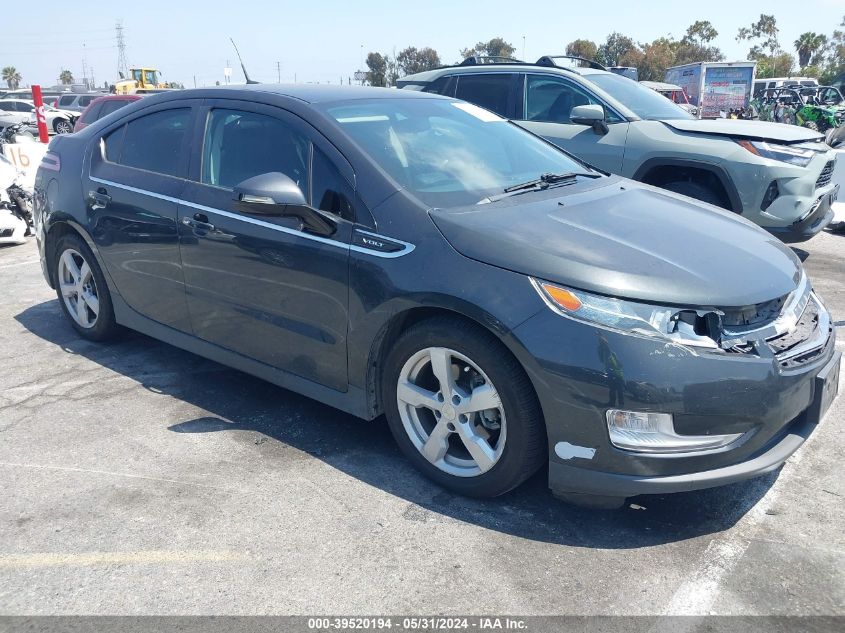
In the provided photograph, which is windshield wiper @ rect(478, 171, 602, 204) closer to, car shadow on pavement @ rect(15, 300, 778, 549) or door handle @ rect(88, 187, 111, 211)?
car shadow on pavement @ rect(15, 300, 778, 549)

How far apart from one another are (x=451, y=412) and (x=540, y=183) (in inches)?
53.3

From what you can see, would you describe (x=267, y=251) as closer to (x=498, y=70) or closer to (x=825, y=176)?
(x=498, y=70)

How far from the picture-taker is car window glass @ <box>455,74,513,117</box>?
802 centimetres

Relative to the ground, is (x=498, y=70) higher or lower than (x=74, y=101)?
higher

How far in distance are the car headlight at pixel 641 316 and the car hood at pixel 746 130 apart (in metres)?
4.51

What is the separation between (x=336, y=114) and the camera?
12.2ft

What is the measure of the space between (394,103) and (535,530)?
2.36 m

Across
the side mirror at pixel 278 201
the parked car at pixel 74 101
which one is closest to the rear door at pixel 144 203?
the side mirror at pixel 278 201

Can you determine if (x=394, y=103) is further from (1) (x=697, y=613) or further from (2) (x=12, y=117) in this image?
(2) (x=12, y=117)

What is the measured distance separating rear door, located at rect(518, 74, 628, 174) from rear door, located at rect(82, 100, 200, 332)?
148 inches

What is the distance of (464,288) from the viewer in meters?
2.95

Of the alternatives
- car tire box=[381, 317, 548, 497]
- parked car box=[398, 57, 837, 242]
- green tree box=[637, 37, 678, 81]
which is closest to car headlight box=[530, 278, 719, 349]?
car tire box=[381, 317, 548, 497]

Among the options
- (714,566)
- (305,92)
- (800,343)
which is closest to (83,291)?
(305,92)

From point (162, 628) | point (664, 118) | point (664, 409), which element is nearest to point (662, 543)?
point (664, 409)
